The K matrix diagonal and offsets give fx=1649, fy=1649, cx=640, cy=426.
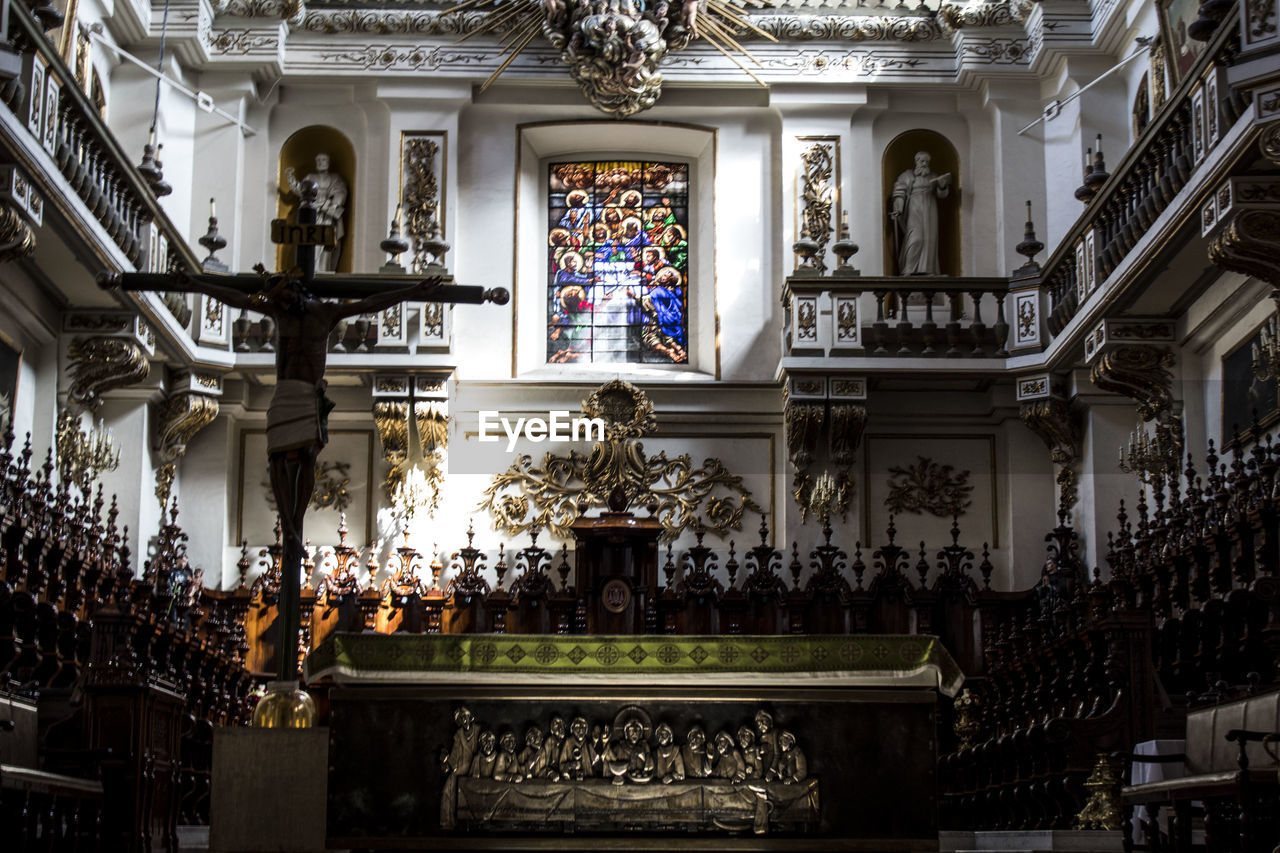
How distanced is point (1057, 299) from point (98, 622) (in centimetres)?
1011

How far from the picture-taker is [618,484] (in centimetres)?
1688

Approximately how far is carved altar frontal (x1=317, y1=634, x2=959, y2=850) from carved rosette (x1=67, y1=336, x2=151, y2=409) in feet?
25.9

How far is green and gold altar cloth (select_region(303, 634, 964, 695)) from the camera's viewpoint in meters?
7.55

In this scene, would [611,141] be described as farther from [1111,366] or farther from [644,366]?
[1111,366]

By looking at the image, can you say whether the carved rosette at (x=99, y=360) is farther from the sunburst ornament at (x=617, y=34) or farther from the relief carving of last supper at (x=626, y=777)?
the relief carving of last supper at (x=626, y=777)

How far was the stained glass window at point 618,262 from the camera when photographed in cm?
1809

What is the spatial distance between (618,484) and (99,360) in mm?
5225

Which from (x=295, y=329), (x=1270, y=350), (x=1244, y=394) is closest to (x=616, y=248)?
(x=1244, y=394)

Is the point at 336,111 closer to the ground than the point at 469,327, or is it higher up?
higher up

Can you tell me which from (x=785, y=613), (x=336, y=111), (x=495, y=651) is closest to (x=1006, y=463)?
(x=785, y=613)

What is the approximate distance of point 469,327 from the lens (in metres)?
17.4

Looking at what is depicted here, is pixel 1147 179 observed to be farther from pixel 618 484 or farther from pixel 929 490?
pixel 618 484

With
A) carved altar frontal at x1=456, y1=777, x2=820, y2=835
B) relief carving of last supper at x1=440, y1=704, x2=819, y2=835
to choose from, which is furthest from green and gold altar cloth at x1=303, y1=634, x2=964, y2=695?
carved altar frontal at x1=456, y1=777, x2=820, y2=835

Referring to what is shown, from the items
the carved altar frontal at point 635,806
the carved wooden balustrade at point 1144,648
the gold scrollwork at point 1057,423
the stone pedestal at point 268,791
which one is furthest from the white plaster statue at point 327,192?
the stone pedestal at point 268,791
